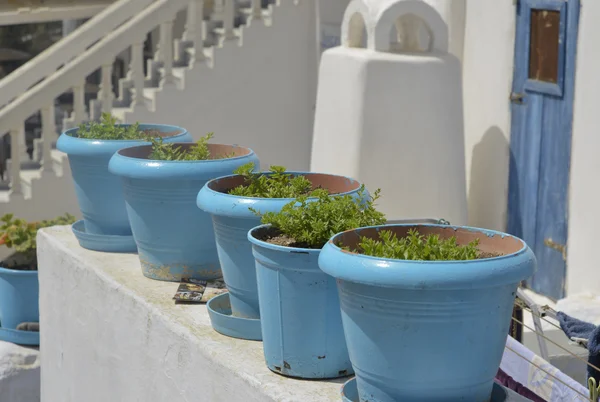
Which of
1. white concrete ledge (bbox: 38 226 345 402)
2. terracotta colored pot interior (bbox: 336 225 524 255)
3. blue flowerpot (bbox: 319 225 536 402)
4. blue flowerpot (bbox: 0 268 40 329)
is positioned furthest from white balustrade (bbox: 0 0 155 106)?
blue flowerpot (bbox: 319 225 536 402)

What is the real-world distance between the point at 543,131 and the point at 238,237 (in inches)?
142

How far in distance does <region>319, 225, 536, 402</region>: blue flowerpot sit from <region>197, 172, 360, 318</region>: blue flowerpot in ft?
2.03

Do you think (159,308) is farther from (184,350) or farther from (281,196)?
(281,196)

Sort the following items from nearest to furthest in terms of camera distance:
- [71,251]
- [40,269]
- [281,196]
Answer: [281,196] < [71,251] < [40,269]

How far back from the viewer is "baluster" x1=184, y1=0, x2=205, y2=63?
30.2ft

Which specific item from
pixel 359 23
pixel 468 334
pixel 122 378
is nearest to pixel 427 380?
pixel 468 334

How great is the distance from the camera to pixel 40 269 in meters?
4.55

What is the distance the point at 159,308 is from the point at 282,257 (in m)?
0.82

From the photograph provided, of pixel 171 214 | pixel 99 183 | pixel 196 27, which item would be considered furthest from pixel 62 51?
pixel 171 214

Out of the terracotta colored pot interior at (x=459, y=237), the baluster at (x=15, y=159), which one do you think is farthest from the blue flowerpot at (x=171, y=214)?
the baluster at (x=15, y=159)

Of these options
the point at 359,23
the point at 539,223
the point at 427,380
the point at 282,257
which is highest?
the point at 359,23

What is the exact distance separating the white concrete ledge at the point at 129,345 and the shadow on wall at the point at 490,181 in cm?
327

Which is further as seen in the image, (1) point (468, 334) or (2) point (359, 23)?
(2) point (359, 23)

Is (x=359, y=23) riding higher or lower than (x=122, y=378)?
higher
